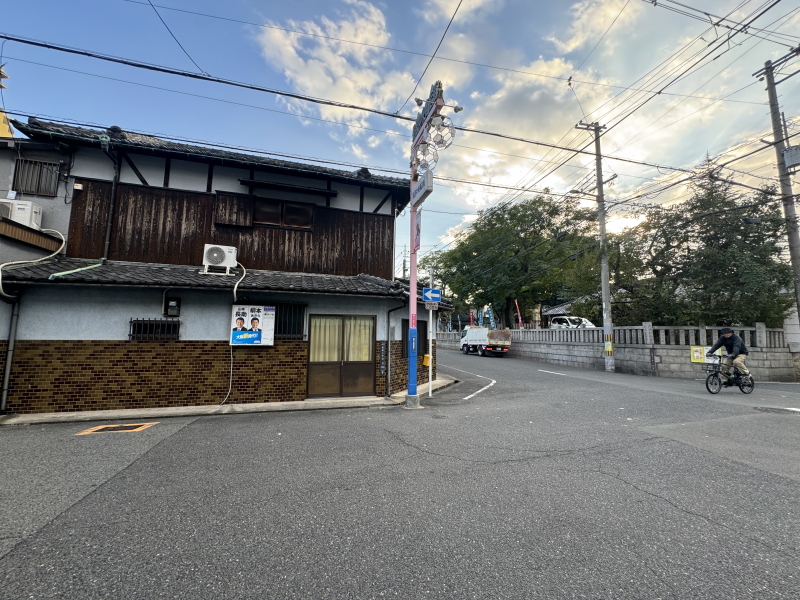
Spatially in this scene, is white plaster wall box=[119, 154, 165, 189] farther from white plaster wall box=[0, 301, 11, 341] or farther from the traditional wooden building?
white plaster wall box=[0, 301, 11, 341]

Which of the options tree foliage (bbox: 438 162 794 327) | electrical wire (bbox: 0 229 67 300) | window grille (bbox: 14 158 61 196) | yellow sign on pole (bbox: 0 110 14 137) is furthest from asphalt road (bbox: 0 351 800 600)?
yellow sign on pole (bbox: 0 110 14 137)

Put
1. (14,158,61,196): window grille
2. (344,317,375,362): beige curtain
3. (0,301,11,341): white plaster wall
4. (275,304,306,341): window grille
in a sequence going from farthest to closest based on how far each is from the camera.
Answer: (344,317,375,362): beige curtain
(275,304,306,341): window grille
(14,158,61,196): window grille
(0,301,11,341): white plaster wall

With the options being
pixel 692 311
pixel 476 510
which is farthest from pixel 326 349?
pixel 692 311

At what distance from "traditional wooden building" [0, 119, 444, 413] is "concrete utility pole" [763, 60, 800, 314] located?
15088 mm

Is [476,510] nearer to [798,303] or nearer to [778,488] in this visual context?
[778,488]

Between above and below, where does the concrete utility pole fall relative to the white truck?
above

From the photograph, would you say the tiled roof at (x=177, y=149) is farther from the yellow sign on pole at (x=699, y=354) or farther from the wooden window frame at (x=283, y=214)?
the yellow sign on pole at (x=699, y=354)

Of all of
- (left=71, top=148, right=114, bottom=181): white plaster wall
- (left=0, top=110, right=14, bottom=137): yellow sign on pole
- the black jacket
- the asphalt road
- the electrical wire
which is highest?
(left=0, top=110, right=14, bottom=137): yellow sign on pole

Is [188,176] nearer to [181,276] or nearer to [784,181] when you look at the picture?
[181,276]

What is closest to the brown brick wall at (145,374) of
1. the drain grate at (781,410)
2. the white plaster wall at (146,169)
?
the white plaster wall at (146,169)

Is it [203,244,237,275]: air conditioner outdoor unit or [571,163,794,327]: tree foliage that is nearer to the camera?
[203,244,237,275]: air conditioner outdoor unit

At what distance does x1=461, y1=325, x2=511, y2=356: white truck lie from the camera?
83.6 feet

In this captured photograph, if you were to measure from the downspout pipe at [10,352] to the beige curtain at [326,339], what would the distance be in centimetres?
633

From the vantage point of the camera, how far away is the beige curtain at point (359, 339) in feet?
32.1
